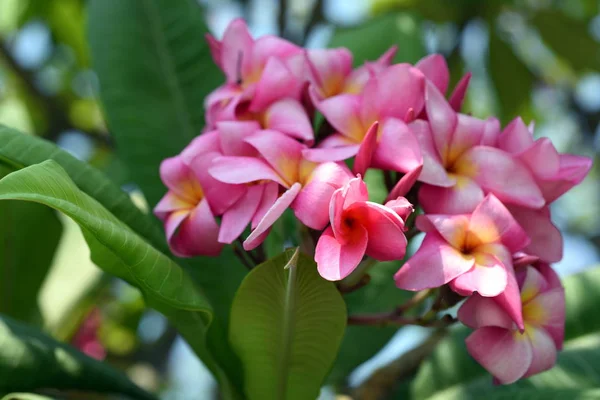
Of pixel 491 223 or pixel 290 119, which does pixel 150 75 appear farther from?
pixel 491 223

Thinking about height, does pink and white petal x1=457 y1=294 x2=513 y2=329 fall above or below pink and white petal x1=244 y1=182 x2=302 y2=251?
below

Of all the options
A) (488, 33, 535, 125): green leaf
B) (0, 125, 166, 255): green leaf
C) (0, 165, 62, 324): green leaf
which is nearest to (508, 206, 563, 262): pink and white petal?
(0, 125, 166, 255): green leaf

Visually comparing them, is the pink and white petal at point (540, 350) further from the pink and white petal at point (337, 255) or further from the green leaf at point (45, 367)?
the green leaf at point (45, 367)

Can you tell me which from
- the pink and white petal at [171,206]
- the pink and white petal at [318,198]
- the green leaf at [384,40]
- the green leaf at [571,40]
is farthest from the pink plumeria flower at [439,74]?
the green leaf at [571,40]

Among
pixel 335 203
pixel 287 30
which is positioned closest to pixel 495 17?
pixel 287 30

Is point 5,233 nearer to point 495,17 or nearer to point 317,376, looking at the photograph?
point 317,376

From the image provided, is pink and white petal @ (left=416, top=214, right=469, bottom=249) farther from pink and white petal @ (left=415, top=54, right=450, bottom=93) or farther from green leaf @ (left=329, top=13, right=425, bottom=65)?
green leaf @ (left=329, top=13, right=425, bottom=65)
